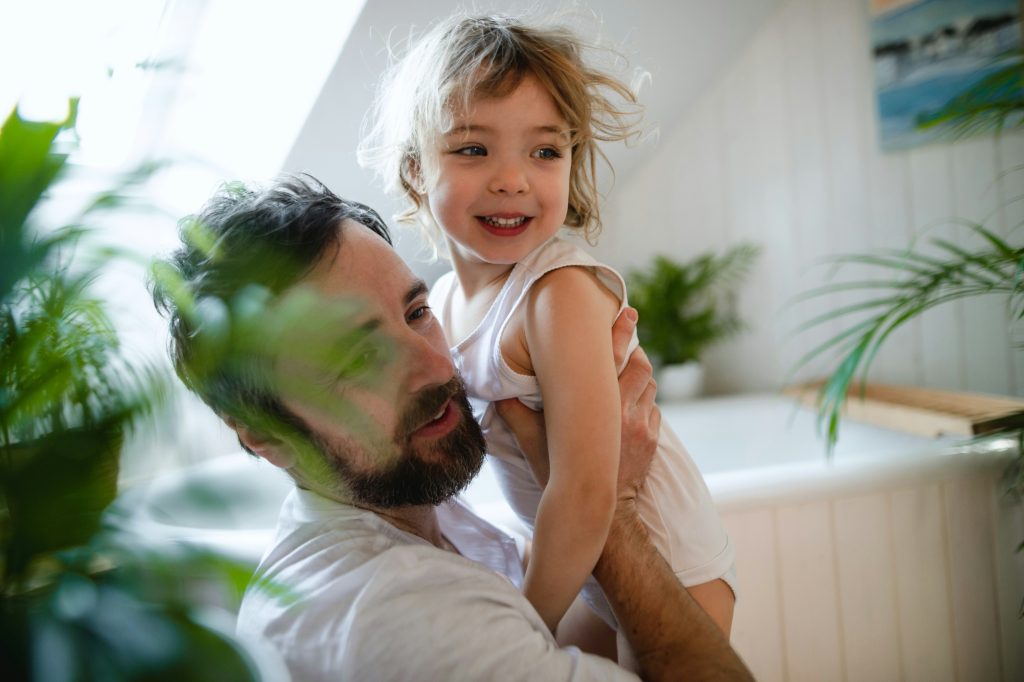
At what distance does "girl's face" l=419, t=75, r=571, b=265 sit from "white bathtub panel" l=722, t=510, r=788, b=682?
77 cm

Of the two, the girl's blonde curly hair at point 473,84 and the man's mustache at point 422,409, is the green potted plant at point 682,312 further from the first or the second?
the man's mustache at point 422,409

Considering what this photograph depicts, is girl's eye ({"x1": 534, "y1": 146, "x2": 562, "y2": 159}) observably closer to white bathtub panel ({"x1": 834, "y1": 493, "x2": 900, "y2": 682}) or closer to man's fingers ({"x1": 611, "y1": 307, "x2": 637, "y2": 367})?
man's fingers ({"x1": 611, "y1": 307, "x2": 637, "y2": 367})

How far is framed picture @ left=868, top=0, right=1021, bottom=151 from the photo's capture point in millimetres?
2564

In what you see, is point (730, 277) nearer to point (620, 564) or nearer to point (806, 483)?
point (806, 483)

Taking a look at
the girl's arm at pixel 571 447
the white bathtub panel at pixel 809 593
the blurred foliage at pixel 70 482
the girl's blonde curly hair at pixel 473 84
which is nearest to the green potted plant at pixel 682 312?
the white bathtub panel at pixel 809 593

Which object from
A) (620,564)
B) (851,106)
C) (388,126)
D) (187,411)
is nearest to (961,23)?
(851,106)

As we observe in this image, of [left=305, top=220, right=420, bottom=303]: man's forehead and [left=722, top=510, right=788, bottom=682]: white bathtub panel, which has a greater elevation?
[left=305, top=220, right=420, bottom=303]: man's forehead

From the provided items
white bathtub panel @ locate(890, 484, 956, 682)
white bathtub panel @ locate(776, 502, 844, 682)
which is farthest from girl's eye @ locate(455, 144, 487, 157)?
white bathtub panel @ locate(890, 484, 956, 682)

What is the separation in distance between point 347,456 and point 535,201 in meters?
0.47

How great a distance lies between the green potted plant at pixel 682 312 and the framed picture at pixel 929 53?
2.39 ft

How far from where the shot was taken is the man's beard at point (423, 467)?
884mm

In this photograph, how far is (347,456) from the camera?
78 cm

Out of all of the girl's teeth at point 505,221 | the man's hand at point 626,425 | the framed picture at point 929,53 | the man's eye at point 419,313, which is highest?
the framed picture at point 929,53

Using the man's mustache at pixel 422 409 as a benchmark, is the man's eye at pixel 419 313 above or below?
above
